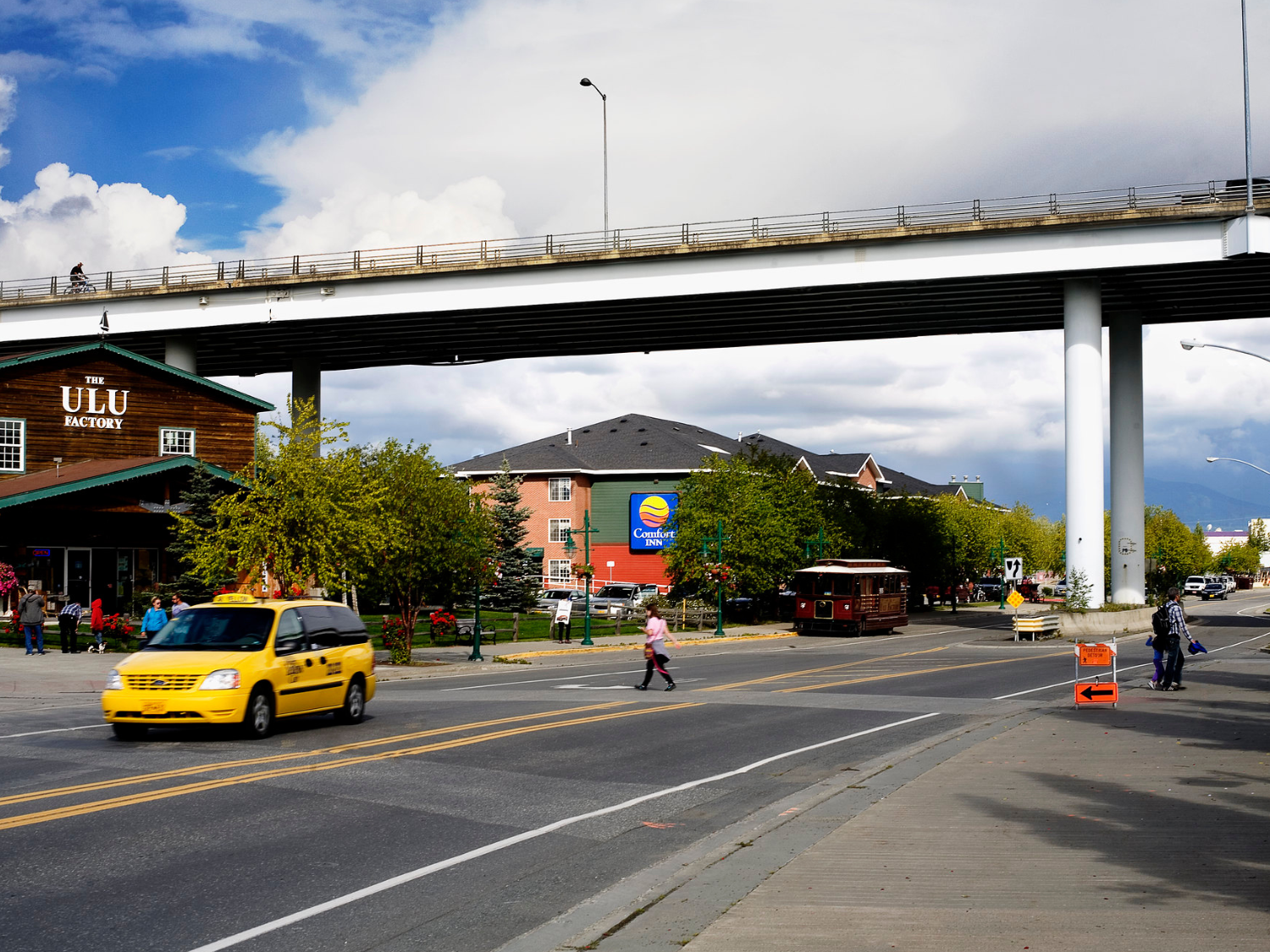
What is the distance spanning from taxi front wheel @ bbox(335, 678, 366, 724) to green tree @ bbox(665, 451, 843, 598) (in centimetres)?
3937

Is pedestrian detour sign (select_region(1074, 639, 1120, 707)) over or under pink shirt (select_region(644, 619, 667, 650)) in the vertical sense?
under

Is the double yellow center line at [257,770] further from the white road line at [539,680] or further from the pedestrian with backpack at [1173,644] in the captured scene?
the pedestrian with backpack at [1173,644]

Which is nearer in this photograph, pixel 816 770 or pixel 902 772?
pixel 902 772

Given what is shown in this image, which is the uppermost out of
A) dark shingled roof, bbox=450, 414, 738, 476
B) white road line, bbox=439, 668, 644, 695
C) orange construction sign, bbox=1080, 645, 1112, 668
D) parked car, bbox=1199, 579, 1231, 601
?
dark shingled roof, bbox=450, 414, 738, 476

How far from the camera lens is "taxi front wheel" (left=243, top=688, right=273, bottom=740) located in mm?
14859

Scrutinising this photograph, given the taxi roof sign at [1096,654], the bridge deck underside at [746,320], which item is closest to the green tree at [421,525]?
the taxi roof sign at [1096,654]

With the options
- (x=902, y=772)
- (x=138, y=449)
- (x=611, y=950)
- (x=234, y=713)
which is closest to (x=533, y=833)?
(x=611, y=950)

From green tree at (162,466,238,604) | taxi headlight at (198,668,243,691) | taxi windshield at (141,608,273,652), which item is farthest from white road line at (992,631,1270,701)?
green tree at (162,466,238,604)

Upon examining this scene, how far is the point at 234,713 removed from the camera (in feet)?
48.0

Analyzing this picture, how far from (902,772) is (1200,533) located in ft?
469

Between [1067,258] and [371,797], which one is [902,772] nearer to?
[371,797]

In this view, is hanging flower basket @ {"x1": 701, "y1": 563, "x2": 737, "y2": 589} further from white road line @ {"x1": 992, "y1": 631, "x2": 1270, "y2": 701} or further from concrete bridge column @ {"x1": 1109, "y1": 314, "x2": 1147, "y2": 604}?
white road line @ {"x1": 992, "y1": 631, "x2": 1270, "y2": 701}

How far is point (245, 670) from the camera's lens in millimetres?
14852

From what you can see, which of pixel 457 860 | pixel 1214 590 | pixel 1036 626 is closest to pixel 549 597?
pixel 1036 626
